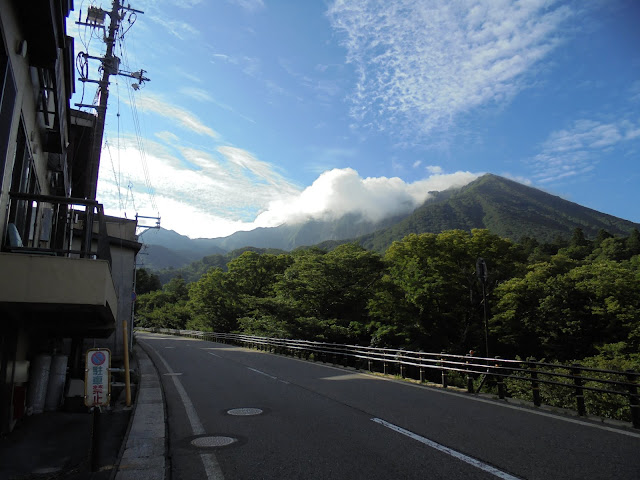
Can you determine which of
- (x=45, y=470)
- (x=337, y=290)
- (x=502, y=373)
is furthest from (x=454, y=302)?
(x=45, y=470)

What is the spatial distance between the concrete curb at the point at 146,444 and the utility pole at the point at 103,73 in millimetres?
7062

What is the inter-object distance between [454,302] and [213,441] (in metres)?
33.6

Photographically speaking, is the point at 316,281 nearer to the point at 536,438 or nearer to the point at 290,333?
the point at 290,333

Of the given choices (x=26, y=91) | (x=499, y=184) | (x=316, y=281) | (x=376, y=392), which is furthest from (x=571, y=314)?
(x=499, y=184)

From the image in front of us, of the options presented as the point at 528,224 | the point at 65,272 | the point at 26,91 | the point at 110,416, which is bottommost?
the point at 110,416

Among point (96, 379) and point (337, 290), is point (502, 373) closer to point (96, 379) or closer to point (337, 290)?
point (96, 379)

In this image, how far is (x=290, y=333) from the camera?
31.7 meters

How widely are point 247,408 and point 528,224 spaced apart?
387ft

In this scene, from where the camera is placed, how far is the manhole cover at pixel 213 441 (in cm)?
597

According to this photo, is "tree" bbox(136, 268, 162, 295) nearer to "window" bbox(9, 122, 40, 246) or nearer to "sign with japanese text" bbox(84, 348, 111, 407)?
"window" bbox(9, 122, 40, 246)

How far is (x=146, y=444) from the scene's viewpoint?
6098 millimetres

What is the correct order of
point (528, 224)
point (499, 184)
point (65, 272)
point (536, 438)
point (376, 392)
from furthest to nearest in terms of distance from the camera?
A: 1. point (499, 184)
2. point (528, 224)
3. point (376, 392)
4. point (536, 438)
5. point (65, 272)

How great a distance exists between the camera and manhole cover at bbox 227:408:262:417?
26.1 feet

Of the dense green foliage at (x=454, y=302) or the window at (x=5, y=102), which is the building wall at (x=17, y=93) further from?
the dense green foliage at (x=454, y=302)
